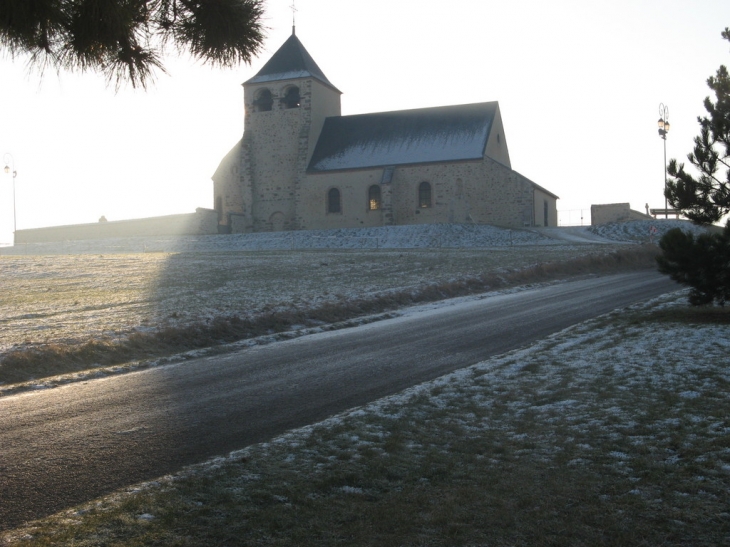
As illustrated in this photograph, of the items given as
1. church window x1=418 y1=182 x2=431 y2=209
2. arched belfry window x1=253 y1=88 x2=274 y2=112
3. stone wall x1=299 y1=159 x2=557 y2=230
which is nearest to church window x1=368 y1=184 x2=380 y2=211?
stone wall x1=299 y1=159 x2=557 y2=230

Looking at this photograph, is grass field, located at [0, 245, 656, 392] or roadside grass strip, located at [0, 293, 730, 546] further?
grass field, located at [0, 245, 656, 392]

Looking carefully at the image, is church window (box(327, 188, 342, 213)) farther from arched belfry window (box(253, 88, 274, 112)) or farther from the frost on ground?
arched belfry window (box(253, 88, 274, 112))

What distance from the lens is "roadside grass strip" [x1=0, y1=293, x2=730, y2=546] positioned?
436 centimetres

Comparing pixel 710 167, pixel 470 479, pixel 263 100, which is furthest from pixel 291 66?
pixel 470 479

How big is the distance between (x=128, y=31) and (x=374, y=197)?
1776 inches

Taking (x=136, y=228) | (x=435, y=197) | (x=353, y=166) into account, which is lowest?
(x=136, y=228)

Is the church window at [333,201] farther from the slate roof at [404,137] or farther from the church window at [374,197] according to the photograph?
the church window at [374,197]

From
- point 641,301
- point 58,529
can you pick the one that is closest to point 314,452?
point 58,529

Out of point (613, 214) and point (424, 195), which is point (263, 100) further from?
point (613, 214)

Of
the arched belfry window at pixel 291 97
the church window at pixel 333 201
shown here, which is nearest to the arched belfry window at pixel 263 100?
the arched belfry window at pixel 291 97

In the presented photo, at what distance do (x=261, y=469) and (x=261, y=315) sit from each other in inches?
374

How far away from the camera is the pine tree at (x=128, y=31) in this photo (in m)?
5.39

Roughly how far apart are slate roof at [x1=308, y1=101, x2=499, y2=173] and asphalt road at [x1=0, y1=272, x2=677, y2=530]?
118 ft

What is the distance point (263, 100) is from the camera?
54156mm
